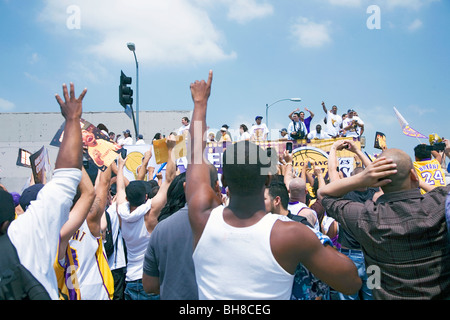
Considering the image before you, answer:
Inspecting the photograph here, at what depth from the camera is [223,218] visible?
6.44ft

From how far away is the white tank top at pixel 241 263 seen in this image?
184cm

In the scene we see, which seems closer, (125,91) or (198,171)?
(198,171)

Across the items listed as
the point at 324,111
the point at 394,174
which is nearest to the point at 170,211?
the point at 394,174

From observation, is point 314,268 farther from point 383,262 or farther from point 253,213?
point 383,262

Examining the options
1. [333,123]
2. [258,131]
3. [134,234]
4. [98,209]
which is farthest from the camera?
[258,131]

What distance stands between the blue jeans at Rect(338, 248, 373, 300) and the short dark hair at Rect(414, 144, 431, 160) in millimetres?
2346

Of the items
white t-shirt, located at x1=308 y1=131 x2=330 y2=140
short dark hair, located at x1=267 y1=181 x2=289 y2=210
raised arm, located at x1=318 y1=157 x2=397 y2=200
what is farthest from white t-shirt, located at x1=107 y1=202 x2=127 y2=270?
white t-shirt, located at x1=308 y1=131 x2=330 y2=140

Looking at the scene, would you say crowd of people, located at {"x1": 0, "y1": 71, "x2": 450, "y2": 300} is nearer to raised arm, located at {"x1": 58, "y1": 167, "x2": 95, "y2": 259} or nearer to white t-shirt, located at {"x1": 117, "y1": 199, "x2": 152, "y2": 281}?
raised arm, located at {"x1": 58, "y1": 167, "x2": 95, "y2": 259}

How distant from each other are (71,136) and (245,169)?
3.21ft

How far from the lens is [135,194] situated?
3812 millimetres

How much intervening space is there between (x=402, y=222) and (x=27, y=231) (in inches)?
84.6

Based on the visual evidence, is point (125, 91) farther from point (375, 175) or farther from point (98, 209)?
point (375, 175)

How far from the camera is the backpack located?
170 centimetres

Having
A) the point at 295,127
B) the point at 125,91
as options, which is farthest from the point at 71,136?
the point at 295,127
